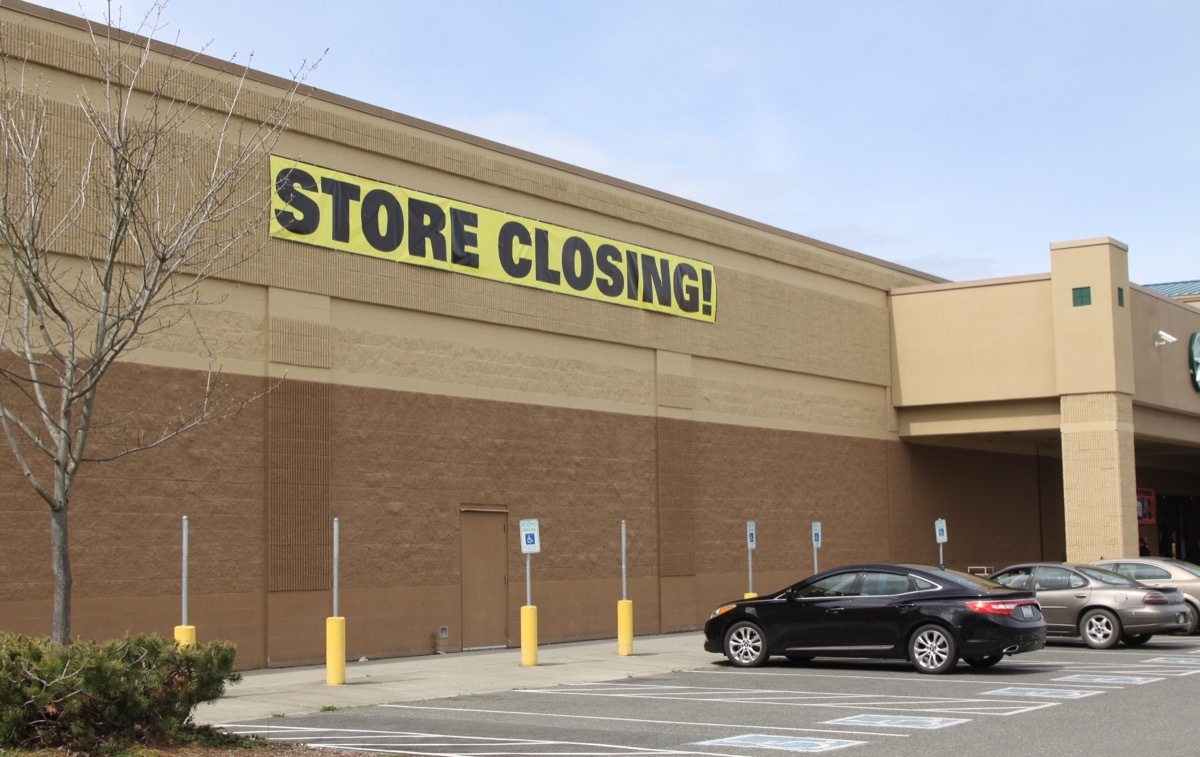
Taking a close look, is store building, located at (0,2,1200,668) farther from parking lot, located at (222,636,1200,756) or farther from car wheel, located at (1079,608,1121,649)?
car wheel, located at (1079,608,1121,649)

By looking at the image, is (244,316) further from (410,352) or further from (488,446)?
(488,446)

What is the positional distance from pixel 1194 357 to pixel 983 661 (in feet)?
71.4

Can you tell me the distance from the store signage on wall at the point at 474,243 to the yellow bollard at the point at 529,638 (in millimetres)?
6337

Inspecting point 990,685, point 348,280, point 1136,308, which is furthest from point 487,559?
point 1136,308

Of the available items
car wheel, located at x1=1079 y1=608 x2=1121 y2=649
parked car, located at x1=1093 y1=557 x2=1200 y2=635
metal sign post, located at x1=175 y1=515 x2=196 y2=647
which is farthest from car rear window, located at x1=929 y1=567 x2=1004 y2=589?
metal sign post, located at x1=175 y1=515 x2=196 y2=647

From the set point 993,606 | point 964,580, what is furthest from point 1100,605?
point 993,606

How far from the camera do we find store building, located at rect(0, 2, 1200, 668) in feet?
63.9

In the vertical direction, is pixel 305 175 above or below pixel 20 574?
above

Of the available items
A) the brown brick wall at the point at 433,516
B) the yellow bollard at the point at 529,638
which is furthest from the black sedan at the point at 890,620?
the brown brick wall at the point at 433,516

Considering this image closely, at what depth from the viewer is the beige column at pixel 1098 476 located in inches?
1280

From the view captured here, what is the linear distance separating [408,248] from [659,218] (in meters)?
7.44

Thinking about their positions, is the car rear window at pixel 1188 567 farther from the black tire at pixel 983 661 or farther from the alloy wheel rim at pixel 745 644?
the alloy wheel rim at pixel 745 644

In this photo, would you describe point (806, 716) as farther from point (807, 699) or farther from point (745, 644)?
point (745, 644)

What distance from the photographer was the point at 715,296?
3006 centimetres
